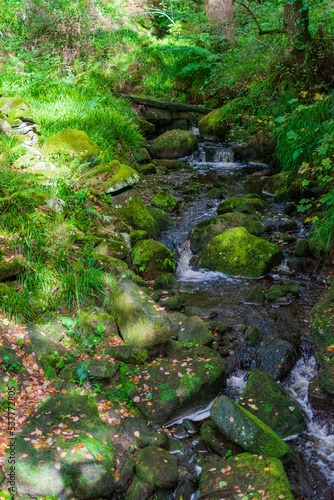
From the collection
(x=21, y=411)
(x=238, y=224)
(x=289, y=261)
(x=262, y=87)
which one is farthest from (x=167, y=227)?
(x=262, y=87)

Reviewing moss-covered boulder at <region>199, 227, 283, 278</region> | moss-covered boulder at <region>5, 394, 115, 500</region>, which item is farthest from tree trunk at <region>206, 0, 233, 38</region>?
moss-covered boulder at <region>5, 394, 115, 500</region>

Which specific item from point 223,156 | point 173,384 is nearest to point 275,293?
point 173,384

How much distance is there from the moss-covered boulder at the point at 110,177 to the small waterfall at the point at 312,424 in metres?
4.45

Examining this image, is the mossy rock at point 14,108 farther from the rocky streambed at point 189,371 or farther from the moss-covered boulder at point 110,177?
the rocky streambed at point 189,371

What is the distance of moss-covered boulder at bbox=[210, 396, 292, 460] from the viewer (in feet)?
10.8

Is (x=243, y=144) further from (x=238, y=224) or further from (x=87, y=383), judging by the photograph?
(x=87, y=383)

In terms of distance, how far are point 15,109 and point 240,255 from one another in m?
5.37

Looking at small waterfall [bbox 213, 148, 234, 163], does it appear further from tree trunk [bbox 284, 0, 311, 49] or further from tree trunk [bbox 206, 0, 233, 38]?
tree trunk [bbox 206, 0, 233, 38]

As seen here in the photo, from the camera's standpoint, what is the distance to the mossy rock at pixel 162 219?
24.8 ft

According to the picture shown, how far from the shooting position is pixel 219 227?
7.15 m

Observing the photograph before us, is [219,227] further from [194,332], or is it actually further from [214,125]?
[214,125]

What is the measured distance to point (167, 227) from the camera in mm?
7605

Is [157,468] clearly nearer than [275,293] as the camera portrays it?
Yes

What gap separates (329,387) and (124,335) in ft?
7.80
